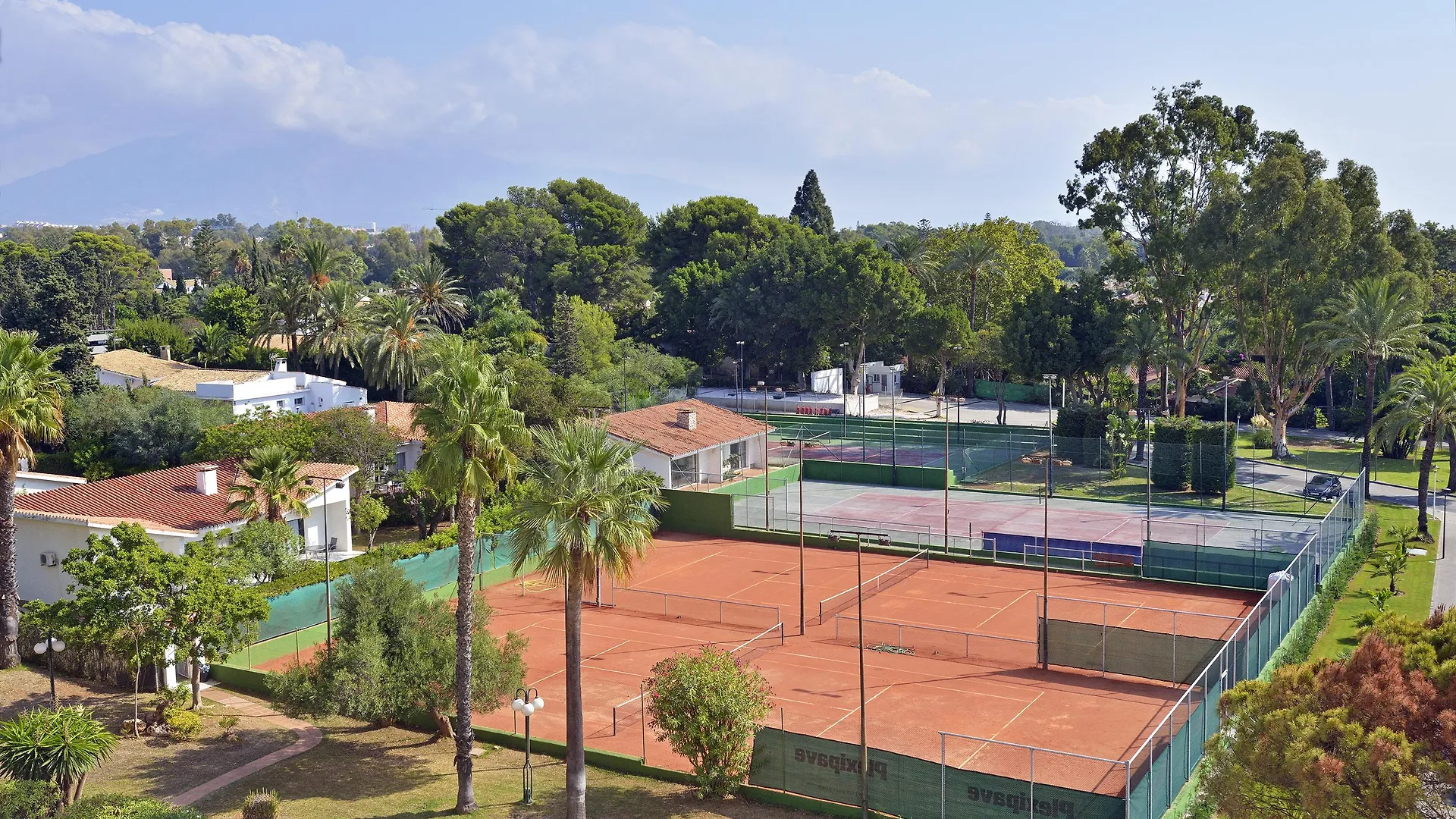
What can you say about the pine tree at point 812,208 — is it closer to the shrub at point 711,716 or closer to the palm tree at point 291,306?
the palm tree at point 291,306

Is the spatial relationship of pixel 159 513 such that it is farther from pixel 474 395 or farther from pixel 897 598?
pixel 897 598

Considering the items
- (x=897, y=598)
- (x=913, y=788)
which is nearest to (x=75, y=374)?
(x=897, y=598)

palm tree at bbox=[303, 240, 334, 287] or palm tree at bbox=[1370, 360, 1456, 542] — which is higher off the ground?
palm tree at bbox=[303, 240, 334, 287]

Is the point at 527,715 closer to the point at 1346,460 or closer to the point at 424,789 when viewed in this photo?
the point at 424,789

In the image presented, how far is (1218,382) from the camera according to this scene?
94938 millimetres

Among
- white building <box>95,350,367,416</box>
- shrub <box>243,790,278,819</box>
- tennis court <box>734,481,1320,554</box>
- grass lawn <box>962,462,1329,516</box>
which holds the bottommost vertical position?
shrub <box>243,790,278,819</box>

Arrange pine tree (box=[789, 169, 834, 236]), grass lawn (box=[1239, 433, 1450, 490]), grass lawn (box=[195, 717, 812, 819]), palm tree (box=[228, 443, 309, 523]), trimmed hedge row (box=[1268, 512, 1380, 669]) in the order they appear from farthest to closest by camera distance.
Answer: pine tree (box=[789, 169, 834, 236]) < grass lawn (box=[1239, 433, 1450, 490]) < palm tree (box=[228, 443, 309, 523]) < trimmed hedge row (box=[1268, 512, 1380, 669]) < grass lawn (box=[195, 717, 812, 819])

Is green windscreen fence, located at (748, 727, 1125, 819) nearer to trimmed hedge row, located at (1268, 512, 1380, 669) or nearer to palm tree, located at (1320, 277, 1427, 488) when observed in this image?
trimmed hedge row, located at (1268, 512, 1380, 669)

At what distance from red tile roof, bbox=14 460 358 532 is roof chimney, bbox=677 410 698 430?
2317 cm

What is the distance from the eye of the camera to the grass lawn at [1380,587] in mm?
36719

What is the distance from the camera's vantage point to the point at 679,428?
215ft

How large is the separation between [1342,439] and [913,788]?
64.3 m

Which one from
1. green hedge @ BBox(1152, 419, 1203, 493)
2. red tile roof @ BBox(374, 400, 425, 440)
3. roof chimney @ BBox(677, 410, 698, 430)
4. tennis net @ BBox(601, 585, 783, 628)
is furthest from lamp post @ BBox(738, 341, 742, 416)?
tennis net @ BBox(601, 585, 783, 628)

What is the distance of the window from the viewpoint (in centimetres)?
6253
